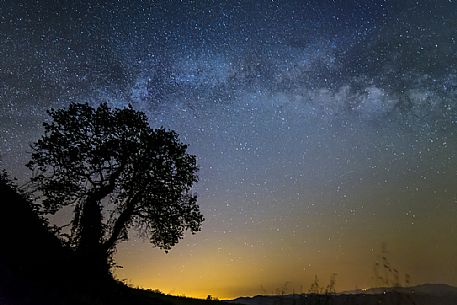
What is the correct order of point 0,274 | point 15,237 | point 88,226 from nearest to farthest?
point 0,274, point 15,237, point 88,226

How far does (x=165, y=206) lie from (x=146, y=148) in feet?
12.6

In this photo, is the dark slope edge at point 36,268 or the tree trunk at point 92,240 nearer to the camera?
the dark slope edge at point 36,268

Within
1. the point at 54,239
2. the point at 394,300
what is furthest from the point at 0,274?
the point at 394,300

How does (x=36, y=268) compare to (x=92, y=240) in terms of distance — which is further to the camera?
(x=92, y=240)

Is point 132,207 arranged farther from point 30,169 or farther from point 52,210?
point 30,169

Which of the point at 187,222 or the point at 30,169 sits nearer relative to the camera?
the point at 30,169

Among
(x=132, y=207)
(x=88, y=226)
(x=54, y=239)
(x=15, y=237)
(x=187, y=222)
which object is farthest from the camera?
(x=187, y=222)

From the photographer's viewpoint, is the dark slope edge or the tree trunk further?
the tree trunk

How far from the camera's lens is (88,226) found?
22.6 meters

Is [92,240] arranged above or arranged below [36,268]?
above

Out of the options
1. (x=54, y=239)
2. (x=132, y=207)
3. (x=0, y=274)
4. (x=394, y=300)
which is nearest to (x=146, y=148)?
(x=132, y=207)

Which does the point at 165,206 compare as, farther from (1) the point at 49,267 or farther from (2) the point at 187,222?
(1) the point at 49,267

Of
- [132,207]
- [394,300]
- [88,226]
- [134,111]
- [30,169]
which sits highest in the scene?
[134,111]

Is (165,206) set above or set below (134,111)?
below
